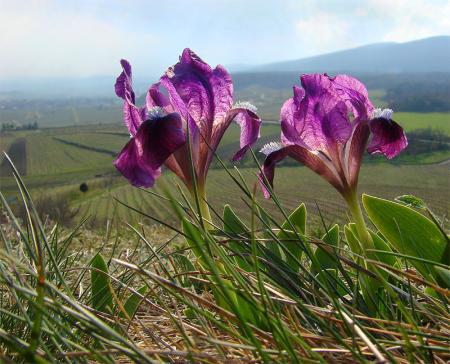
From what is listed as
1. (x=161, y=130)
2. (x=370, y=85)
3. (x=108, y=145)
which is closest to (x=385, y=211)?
(x=161, y=130)

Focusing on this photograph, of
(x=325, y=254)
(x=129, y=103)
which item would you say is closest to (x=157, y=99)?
(x=129, y=103)

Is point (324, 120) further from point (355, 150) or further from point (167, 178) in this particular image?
point (167, 178)

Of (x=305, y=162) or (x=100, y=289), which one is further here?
(x=305, y=162)

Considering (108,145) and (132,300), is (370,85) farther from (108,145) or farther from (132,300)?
(132,300)

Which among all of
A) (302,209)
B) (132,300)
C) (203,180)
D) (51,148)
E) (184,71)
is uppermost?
(184,71)

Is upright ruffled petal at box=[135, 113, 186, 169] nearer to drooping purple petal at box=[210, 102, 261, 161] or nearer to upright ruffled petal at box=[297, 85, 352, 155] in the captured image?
drooping purple petal at box=[210, 102, 261, 161]

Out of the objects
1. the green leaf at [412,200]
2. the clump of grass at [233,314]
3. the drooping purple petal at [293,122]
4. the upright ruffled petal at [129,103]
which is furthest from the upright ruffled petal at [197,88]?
the green leaf at [412,200]
